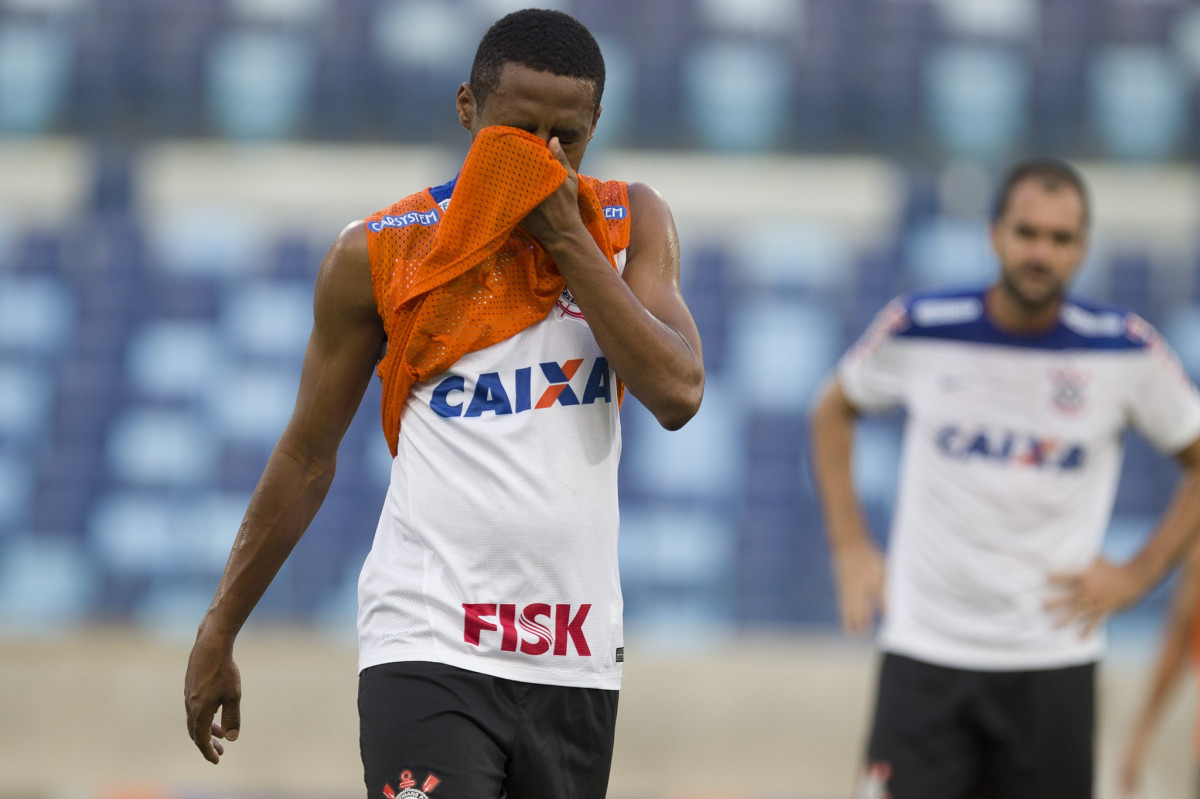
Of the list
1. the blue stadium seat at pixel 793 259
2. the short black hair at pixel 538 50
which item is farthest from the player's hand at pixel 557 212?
the blue stadium seat at pixel 793 259

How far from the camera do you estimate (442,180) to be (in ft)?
35.1

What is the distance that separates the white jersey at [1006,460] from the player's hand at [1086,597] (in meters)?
0.03

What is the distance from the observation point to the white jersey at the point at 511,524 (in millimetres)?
2211

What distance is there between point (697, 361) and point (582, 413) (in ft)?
0.69

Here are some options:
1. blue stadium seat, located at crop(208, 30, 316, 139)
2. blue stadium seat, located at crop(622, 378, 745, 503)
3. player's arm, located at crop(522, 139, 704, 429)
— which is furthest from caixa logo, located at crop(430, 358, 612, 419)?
blue stadium seat, located at crop(208, 30, 316, 139)

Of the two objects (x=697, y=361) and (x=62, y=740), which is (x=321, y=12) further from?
(x=697, y=361)

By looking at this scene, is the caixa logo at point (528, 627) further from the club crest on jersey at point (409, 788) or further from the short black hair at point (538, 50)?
the short black hair at point (538, 50)

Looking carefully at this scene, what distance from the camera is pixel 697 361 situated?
7.30 feet

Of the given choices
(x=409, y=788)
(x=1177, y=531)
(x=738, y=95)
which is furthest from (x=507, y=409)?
(x=738, y=95)

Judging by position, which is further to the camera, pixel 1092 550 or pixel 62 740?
pixel 62 740

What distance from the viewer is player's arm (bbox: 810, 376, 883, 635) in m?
4.16

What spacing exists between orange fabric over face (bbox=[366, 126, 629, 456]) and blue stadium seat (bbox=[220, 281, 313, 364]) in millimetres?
8392

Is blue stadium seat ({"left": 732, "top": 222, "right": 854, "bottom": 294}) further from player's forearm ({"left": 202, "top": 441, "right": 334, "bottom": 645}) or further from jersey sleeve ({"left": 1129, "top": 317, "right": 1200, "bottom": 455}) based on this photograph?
player's forearm ({"left": 202, "top": 441, "right": 334, "bottom": 645})

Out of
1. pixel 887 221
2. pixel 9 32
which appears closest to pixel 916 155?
pixel 887 221
